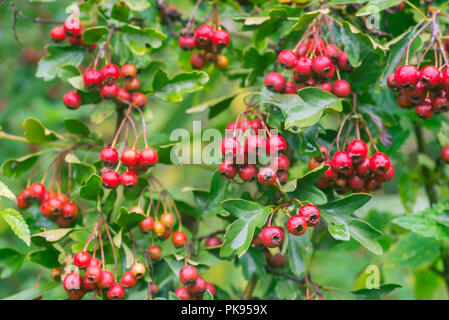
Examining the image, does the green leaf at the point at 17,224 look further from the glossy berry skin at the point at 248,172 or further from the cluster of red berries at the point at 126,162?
the glossy berry skin at the point at 248,172

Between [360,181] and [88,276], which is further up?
[360,181]

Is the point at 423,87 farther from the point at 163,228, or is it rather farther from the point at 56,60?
the point at 56,60

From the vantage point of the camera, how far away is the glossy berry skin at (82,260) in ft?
3.51

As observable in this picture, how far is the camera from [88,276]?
1.07 metres

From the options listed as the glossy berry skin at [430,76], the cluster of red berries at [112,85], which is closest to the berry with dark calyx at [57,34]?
the cluster of red berries at [112,85]

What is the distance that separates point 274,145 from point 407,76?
0.32 m

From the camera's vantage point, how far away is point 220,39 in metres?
1.28

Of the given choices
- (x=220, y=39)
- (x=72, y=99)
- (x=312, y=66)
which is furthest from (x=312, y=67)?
(x=72, y=99)

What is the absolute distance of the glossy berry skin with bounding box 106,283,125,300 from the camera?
109 cm

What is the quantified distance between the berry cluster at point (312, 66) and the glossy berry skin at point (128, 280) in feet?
1.81

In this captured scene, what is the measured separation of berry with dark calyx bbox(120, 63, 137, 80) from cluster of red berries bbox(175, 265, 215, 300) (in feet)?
1.70

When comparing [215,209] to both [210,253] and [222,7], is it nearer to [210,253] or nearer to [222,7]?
[210,253]

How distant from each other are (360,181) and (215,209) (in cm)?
37
